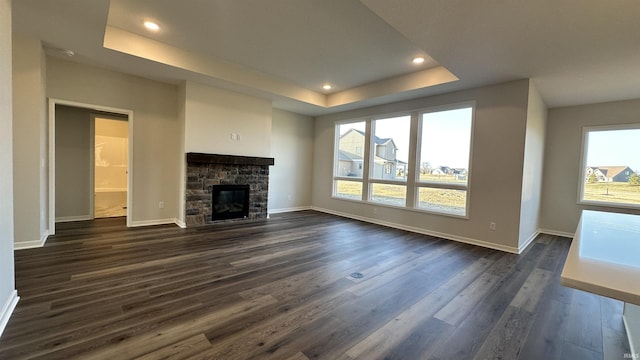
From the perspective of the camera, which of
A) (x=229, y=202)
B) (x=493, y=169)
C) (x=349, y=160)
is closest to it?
(x=493, y=169)

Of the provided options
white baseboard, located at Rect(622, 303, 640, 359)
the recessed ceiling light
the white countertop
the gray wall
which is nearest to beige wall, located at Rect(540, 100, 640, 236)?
white baseboard, located at Rect(622, 303, 640, 359)

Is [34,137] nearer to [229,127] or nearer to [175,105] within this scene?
[175,105]

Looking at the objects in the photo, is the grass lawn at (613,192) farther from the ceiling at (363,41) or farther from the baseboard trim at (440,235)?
the baseboard trim at (440,235)

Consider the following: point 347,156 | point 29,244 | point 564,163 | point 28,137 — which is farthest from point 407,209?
point 28,137

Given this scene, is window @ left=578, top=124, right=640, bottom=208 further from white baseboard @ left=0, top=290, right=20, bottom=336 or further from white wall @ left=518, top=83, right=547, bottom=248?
white baseboard @ left=0, top=290, right=20, bottom=336

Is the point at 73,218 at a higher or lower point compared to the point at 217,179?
lower

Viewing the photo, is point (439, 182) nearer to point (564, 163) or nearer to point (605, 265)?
point (564, 163)

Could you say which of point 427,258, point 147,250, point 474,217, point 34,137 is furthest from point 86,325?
point 474,217

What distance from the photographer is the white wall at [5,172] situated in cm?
183

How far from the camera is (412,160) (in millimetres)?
5340

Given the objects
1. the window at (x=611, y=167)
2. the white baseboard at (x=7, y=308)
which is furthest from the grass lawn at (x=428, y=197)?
the white baseboard at (x=7, y=308)

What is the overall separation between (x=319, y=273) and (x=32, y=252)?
3.57 meters

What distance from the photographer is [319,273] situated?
3008 millimetres

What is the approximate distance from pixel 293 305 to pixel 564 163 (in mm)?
6106
